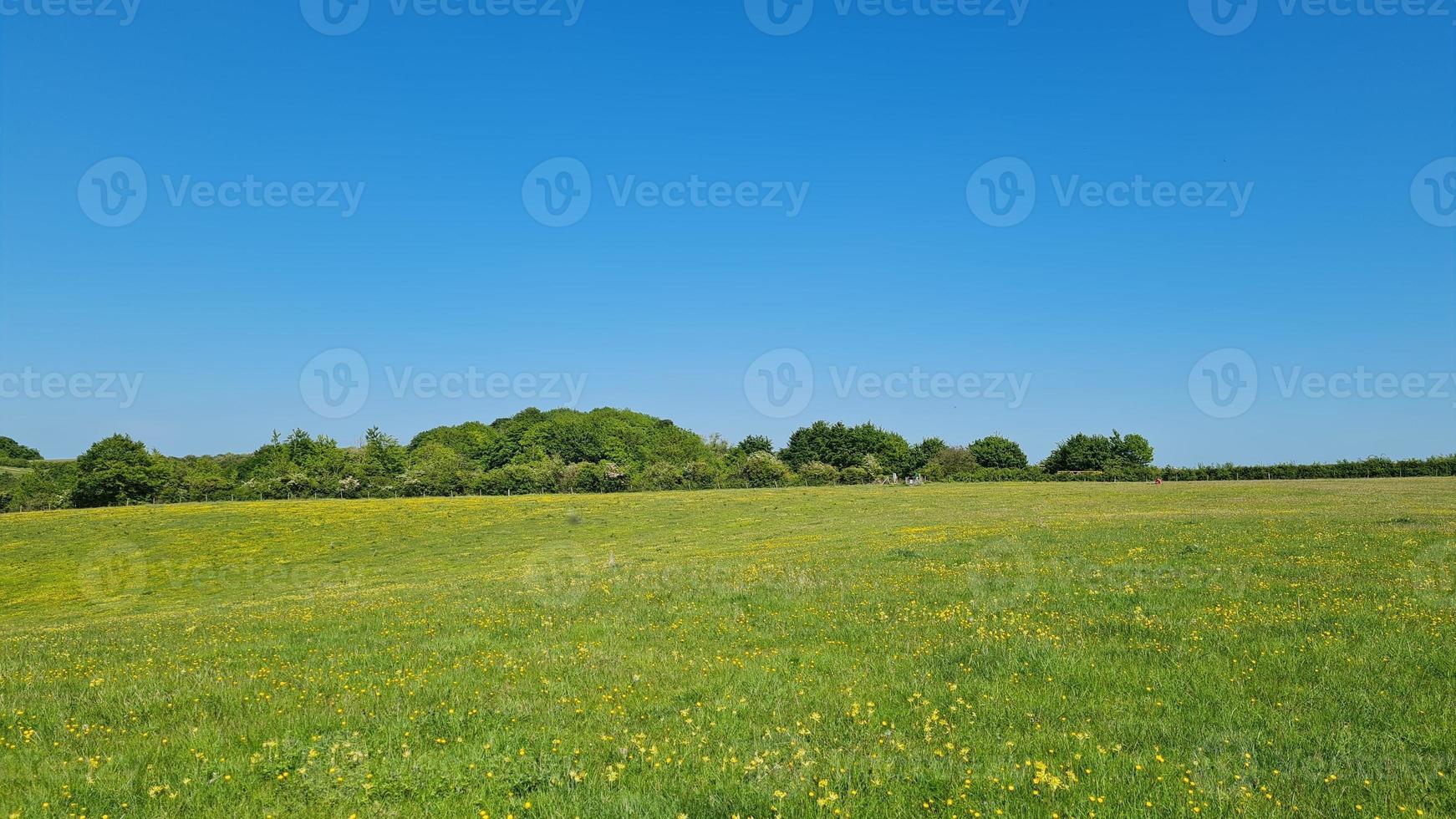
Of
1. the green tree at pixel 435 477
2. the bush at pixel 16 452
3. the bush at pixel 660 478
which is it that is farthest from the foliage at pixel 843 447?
the bush at pixel 16 452

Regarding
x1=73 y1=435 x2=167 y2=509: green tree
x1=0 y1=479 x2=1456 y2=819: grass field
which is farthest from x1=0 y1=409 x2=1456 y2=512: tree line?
x1=0 y1=479 x2=1456 y2=819: grass field

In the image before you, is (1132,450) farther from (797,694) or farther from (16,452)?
(16,452)

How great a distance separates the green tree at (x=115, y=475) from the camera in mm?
98125

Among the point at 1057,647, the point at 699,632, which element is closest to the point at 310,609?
the point at 699,632

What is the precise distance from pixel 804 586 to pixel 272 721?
→ 12.8m

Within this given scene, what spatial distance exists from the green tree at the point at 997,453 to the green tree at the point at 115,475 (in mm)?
143625

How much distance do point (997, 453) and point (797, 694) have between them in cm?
16561

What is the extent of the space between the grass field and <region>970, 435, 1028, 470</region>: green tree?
14271cm

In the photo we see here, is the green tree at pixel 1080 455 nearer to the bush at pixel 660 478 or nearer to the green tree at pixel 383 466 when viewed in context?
the bush at pixel 660 478

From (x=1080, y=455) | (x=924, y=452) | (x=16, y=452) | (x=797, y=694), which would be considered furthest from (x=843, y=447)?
(x=16, y=452)

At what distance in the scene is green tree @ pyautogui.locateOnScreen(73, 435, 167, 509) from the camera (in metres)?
98.1

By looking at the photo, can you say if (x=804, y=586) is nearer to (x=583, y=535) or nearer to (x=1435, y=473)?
(x=583, y=535)

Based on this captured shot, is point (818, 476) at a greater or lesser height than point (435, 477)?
lesser

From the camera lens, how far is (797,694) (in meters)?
10.2
